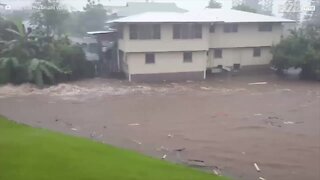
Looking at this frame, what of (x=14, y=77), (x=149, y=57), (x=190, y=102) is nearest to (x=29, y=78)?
(x=14, y=77)

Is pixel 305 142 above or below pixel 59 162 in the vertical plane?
below

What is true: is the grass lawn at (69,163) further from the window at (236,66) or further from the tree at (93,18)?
the tree at (93,18)

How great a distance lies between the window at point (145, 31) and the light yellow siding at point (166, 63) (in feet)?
3.28

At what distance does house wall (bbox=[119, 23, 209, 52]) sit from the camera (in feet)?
71.2

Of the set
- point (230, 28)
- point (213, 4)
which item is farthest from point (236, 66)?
point (213, 4)

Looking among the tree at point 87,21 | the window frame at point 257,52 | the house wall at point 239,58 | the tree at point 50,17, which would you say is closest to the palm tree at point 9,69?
the tree at point 50,17

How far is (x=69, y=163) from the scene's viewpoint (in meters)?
4.54

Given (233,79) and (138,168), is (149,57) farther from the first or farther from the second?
(138,168)

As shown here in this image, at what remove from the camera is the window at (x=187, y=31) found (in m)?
22.3

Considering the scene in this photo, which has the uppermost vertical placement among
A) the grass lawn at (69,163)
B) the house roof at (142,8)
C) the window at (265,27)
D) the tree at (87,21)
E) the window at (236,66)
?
the grass lawn at (69,163)

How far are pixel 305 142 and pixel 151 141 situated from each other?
13.8 ft

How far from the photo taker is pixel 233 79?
75.2ft

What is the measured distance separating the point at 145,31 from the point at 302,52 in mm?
9116

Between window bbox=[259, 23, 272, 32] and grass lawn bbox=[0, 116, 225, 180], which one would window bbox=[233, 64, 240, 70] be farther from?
grass lawn bbox=[0, 116, 225, 180]
